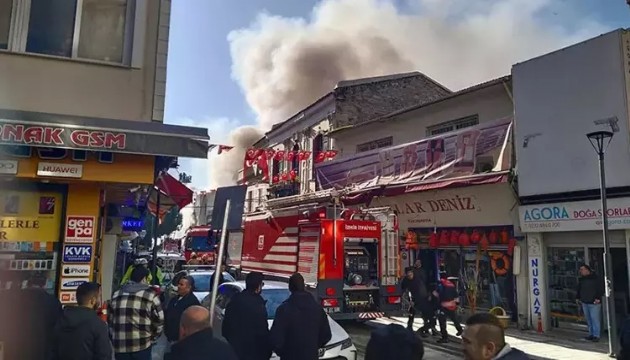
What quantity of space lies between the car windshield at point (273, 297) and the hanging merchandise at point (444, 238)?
7594 mm

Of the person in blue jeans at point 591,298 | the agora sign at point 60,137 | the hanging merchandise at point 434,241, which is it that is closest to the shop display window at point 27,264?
the agora sign at point 60,137

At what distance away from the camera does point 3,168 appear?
21.4 ft

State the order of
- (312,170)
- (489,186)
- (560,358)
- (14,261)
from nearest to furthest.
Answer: (14,261), (560,358), (489,186), (312,170)

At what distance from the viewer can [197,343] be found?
3.42 meters

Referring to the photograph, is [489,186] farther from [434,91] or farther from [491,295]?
[434,91]

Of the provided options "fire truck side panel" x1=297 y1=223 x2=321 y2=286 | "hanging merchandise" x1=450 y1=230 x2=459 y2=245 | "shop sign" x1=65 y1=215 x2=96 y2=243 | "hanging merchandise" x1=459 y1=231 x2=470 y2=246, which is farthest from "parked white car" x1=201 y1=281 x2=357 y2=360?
"hanging merchandise" x1=450 y1=230 x2=459 y2=245

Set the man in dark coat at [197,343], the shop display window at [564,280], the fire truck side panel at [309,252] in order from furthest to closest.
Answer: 1. the fire truck side panel at [309,252]
2. the shop display window at [564,280]
3. the man in dark coat at [197,343]

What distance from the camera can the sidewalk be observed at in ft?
32.7

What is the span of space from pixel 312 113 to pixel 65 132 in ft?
69.8

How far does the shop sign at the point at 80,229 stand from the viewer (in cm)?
723

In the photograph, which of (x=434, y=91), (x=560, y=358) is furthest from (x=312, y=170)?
(x=560, y=358)

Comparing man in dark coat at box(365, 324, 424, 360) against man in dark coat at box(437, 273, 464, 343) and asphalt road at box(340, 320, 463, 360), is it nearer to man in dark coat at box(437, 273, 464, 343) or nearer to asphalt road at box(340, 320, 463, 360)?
asphalt road at box(340, 320, 463, 360)

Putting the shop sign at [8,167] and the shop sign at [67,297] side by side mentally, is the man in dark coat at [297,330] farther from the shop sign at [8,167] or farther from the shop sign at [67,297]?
the shop sign at [8,167]

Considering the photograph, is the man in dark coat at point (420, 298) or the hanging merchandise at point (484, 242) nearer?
the man in dark coat at point (420, 298)
